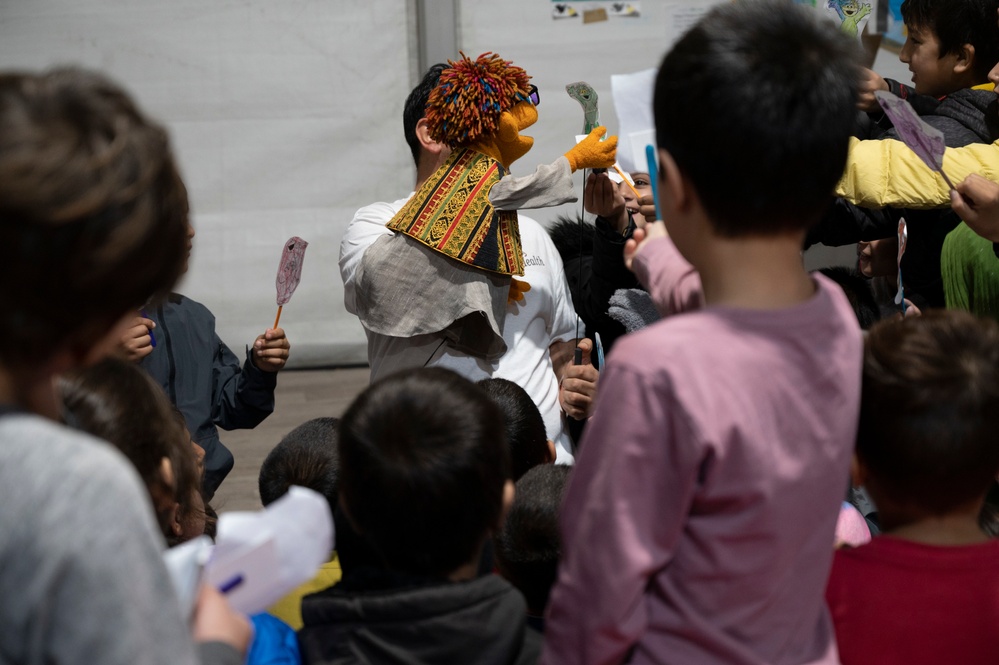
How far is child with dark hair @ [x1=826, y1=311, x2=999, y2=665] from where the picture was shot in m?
1.15

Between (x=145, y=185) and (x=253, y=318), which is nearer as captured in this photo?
(x=145, y=185)

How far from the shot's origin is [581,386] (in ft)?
7.47

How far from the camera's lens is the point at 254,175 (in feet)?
17.2

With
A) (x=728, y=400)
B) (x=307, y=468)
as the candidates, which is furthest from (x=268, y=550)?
(x=307, y=468)

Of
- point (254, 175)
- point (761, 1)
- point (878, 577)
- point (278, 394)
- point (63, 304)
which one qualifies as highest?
point (761, 1)

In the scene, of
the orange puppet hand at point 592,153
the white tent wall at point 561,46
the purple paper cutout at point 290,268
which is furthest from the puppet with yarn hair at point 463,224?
the white tent wall at point 561,46

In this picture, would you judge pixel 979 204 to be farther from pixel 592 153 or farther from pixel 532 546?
pixel 532 546

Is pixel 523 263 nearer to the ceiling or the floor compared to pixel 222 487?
nearer to the ceiling

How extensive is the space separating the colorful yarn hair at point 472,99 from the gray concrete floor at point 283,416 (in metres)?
1.70

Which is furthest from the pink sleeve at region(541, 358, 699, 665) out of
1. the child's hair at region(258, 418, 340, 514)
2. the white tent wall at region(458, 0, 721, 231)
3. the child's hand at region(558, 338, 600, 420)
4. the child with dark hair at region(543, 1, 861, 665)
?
the white tent wall at region(458, 0, 721, 231)

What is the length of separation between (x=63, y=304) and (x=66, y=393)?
661mm

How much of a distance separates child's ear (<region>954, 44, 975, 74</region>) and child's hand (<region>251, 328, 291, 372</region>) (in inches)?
67.6

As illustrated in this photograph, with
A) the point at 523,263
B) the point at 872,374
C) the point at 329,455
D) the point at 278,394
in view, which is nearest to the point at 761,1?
the point at 872,374

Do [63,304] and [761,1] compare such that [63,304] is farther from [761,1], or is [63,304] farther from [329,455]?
[329,455]
